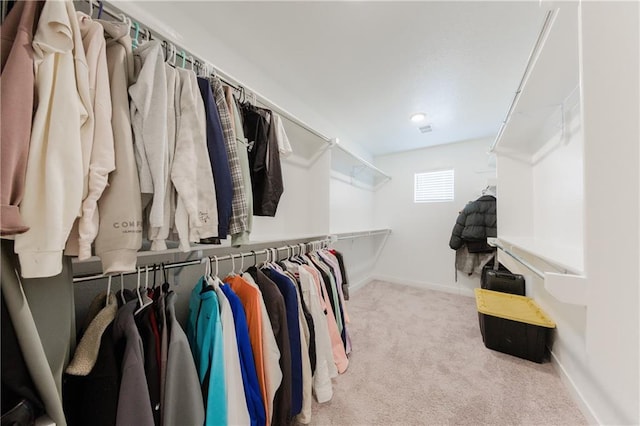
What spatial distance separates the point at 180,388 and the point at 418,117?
294 cm

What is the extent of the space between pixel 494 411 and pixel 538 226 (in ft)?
4.99

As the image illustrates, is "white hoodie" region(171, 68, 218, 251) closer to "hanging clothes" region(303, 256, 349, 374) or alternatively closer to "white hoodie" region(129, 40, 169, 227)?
"white hoodie" region(129, 40, 169, 227)

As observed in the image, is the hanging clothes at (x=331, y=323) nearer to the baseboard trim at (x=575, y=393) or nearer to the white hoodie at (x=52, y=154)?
the white hoodie at (x=52, y=154)

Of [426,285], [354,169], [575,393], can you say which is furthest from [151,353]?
[426,285]

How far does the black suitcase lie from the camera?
2231mm

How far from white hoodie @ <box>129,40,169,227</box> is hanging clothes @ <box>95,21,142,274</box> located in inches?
0.9

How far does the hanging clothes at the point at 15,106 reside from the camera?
0.42m

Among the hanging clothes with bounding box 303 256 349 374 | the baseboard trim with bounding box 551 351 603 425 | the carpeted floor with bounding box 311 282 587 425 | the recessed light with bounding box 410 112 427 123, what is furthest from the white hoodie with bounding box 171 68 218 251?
the recessed light with bounding box 410 112 427 123

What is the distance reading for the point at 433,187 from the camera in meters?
3.44

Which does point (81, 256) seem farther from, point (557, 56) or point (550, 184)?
point (550, 184)

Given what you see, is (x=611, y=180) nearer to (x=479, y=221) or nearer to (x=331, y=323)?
(x=331, y=323)

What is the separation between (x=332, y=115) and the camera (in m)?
2.50

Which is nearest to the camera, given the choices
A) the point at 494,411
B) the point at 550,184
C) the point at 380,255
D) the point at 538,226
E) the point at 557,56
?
the point at 557,56

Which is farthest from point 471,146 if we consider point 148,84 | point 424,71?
point 148,84
